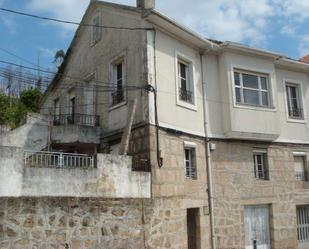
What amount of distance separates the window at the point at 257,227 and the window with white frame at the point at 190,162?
3.04m

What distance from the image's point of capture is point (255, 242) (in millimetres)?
15625

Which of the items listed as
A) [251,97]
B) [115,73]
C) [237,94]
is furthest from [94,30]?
[251,97]

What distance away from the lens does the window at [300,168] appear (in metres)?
18.4

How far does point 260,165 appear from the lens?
17.4 metres

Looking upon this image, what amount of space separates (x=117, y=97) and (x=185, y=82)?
2.71 meters

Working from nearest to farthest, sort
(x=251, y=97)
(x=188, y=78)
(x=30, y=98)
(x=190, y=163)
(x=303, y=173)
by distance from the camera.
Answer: (x=190, y=163), (x=188, y=78), (x=251, y=97), (x=303, y=173), (x=30, y=98)

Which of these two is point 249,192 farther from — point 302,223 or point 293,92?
point 293,92

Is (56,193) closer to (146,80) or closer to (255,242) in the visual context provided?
(146,80)

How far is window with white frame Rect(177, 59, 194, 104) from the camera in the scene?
50.5 ft

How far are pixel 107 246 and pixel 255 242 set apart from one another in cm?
687

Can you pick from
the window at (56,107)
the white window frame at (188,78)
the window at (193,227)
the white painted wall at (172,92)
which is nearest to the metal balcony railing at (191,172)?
the window at (193,227)

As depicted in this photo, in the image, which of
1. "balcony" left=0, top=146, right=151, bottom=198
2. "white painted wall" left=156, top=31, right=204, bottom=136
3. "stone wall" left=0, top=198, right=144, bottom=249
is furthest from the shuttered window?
"stone wall" left=0, top=198, right=144, bottom=249

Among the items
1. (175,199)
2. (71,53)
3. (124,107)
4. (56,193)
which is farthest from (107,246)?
(71,53)

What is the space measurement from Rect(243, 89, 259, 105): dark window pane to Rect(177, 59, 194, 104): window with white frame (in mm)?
2577
